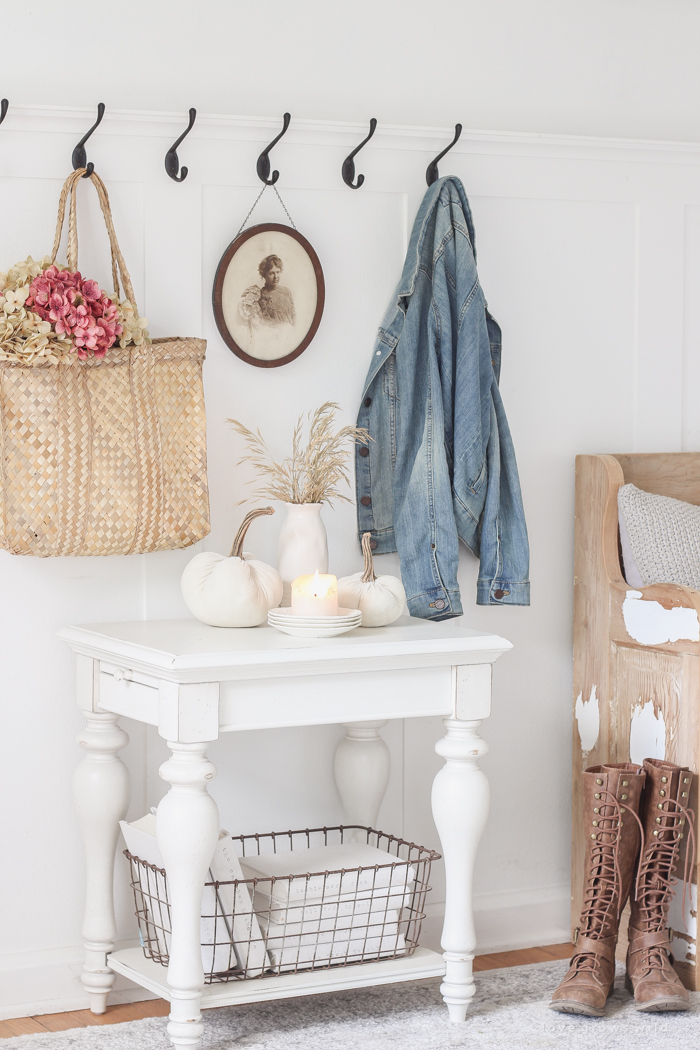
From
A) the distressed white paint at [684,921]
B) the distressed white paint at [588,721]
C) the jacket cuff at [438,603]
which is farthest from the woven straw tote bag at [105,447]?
the distressed white paint at [684,921]

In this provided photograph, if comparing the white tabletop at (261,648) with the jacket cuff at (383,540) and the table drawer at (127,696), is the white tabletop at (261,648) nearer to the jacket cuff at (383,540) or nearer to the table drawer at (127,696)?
the table drawer at (127,696)

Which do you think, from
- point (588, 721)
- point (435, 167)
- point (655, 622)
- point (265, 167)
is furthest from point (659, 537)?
point (265, 167)

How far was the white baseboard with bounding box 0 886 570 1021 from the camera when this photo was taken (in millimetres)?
2414

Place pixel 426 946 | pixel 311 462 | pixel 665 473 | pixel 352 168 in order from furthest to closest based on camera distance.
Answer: pixel 665 473, pixel 426 946, pixel 352 168, pixel 311 462

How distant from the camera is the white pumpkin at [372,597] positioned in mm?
2336

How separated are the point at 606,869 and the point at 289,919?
0.64 meters

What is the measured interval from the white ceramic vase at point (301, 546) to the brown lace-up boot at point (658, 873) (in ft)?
2.66

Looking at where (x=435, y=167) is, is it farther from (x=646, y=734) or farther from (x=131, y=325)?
(x=646, y=734)

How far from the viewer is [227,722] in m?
2.04

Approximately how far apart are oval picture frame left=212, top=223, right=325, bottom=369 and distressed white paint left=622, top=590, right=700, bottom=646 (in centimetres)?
91

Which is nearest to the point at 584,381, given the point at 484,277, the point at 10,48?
the point at 484,277

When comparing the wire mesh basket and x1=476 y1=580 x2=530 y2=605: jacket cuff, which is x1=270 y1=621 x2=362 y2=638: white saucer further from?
x1=476 y1=580 x2=530 y2=605: jacket cuff

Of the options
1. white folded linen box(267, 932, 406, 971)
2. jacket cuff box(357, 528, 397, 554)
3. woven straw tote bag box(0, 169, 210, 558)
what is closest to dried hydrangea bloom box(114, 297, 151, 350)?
woven straw tote bag box(0, 169, 210, 558)

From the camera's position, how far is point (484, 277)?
9.07 feet
